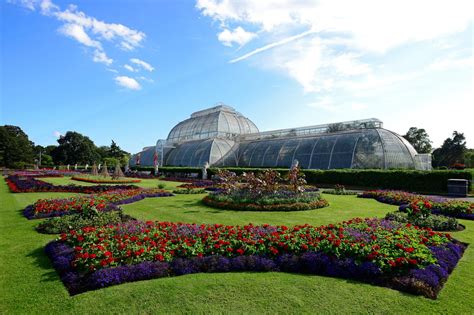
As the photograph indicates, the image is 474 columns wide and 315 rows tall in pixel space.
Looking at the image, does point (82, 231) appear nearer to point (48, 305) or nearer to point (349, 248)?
point (48, 305)

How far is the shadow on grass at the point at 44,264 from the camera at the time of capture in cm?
569

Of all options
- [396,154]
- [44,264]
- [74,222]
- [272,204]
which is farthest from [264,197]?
[396,154]

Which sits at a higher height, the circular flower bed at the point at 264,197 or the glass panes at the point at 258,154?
the glass panes at the point at 258,154

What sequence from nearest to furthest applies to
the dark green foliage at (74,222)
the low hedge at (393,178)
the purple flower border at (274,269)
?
the purple flower border at (274,269) → the dark green foliage at (74,222) → the low hedge at (393,178)

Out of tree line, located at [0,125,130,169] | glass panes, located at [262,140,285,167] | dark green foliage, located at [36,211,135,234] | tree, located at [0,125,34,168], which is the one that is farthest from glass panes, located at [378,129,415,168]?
tree, located at [0,125,34,168]

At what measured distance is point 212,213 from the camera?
12.4m

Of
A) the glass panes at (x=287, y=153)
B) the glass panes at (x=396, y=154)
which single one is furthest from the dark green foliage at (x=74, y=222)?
the glass panes at (x=287, y=153)

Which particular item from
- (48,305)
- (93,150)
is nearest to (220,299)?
(48,305)

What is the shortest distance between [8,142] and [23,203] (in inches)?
2396

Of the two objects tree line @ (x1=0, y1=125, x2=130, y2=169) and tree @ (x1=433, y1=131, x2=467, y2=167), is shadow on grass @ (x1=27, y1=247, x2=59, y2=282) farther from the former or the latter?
tree @ (x1=433, y1=131, x2=467, y2=167)

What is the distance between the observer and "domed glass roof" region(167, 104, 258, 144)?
56344 mm

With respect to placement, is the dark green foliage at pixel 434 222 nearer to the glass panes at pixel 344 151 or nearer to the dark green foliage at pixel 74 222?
the dark green foliage at pixel 74 222

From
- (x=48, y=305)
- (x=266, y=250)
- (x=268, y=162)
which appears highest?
(x=268, y=162)

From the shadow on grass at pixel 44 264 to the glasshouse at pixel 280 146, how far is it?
96.8 ft
